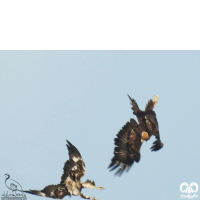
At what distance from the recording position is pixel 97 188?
459 inches

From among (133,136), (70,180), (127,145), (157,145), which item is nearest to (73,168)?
(70,180)

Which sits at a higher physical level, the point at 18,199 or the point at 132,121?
the point at 132,121

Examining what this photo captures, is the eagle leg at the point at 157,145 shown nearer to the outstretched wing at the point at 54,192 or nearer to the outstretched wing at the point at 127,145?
the outstretched wing at the point at 127,145

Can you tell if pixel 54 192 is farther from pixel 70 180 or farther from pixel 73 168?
Result: pixel 73 168

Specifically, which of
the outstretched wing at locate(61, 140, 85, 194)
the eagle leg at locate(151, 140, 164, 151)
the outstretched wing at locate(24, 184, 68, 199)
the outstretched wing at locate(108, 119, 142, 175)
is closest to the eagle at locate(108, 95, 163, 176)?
the outstretched wing at locate(108, 119, 142, 175)

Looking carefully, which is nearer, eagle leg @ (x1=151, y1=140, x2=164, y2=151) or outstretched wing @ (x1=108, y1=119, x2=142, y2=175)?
eagle leg @ (x1=151, y1=140, x2=164, y2=151)

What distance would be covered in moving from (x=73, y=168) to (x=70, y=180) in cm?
44

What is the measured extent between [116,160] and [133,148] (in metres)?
0.73

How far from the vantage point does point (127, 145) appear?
484 inches

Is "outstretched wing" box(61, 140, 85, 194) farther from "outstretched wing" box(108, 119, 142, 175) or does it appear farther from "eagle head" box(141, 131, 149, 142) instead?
"eagle head" box(141, 131, 149, 142)

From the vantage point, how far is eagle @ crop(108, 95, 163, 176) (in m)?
12.1

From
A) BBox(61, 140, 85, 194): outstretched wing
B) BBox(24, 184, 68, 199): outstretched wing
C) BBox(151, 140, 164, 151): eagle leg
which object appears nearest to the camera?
BBox(151, 140, 164, 151): eagle leg
